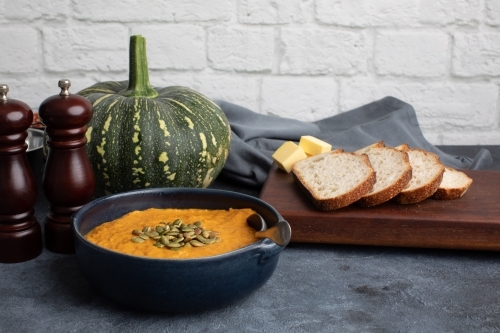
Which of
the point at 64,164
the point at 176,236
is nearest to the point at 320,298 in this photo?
the point at 176,236

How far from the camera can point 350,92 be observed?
2166 mm

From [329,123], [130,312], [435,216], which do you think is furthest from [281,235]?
[329,123]

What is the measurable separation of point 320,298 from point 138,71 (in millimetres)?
686

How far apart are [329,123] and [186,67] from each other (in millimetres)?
502

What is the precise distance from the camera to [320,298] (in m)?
1.05

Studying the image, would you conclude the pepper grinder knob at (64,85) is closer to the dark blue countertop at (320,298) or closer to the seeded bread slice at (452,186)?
the dark blue countertop at (320,298)

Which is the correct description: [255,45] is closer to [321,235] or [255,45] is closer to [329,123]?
[329,123]

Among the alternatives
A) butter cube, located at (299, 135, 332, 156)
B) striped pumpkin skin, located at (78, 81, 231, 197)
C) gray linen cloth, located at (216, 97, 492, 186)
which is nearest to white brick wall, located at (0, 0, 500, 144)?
gray linen cloth, located at (216, 97, 492, 186)

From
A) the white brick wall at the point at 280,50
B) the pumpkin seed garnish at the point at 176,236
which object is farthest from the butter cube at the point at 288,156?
the white brick wall at the point at 280,50

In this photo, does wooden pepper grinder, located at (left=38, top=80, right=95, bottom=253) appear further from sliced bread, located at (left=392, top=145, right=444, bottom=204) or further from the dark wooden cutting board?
sliced bread, located at (left=392, top=145, right=444, bottom=204)

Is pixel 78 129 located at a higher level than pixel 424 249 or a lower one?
higher

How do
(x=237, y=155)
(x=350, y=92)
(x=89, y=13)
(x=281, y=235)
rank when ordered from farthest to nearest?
1. (x=350, y=92)
2. (x=89, y=13)
3. (x=237, y=155)
4. (x=281, y=235)

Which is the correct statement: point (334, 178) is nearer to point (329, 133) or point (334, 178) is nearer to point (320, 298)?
point (320, 298)

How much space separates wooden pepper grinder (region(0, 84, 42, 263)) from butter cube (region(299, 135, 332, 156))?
70cm
